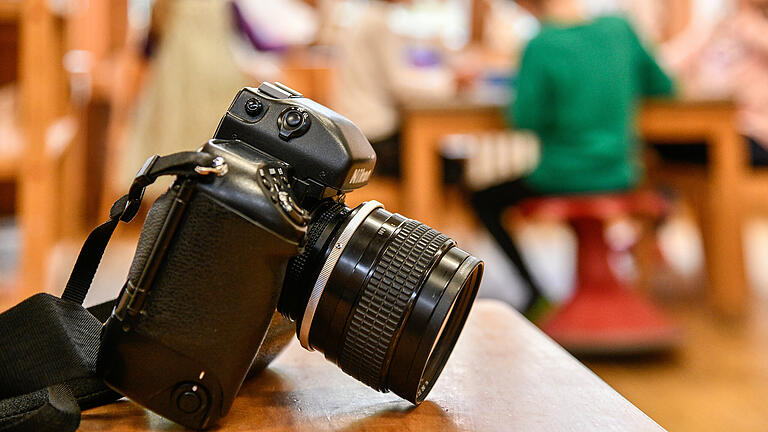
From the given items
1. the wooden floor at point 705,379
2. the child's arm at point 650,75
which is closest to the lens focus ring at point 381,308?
the wooden floor at point 705,379

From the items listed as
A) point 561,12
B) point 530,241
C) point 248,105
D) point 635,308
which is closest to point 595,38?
point 561,12

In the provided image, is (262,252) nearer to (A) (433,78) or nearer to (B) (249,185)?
(B) (249,185)

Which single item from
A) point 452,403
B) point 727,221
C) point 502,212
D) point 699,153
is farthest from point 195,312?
point 699,153

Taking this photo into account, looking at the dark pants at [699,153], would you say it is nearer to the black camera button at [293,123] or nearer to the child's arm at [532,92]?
the child's arm at [532,92]

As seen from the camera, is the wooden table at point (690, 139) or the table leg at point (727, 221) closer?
the wooden table at point (690, 139)

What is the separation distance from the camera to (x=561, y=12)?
69.9 inches

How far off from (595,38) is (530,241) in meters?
1.87

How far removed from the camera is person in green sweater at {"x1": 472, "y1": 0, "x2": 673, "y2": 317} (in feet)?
5.37

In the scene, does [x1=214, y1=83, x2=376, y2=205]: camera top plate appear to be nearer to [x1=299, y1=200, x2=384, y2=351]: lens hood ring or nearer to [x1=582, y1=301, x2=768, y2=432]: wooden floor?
[x1=299, y1=200, x2=384, y2=351]: lens hood ring

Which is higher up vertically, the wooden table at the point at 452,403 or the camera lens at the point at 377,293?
the camera lens at the point at 377,293

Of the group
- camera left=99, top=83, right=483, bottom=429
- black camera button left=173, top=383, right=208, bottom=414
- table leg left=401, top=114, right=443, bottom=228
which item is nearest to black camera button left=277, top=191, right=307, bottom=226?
camera left=99, top=83, right=483, bottom=429

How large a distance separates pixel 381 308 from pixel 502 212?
144 centimetres

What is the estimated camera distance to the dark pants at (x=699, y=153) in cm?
213

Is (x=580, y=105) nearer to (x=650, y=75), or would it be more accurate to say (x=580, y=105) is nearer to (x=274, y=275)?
(x=650, y=75)
